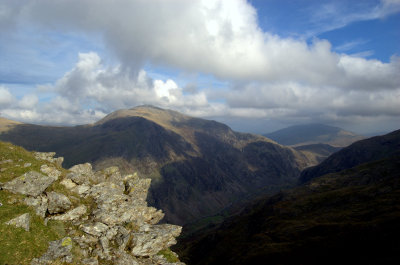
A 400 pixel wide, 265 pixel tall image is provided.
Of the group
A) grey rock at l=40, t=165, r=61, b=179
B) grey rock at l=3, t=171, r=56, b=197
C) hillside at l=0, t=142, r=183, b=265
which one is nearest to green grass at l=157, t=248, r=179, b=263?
hillside at l=0, t=142, r=183, b=265

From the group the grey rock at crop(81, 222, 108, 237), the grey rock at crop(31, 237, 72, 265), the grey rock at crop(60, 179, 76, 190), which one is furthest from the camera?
the grey rock at crop(60, 179, 76, 190)

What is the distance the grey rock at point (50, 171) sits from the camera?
32188mm

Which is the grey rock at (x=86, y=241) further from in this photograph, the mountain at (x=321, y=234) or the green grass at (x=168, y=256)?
the mountain at (x=321, y=234)

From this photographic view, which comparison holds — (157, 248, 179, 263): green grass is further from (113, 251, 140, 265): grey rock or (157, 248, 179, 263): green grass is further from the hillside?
(113, 251, 140, 265): grey rock

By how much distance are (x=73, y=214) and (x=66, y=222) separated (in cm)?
130

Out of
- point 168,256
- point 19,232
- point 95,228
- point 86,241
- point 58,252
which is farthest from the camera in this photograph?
point 168,256

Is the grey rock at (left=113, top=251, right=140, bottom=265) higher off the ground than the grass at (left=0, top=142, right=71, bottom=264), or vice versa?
the grass at (left=0, top=142, right=71, bottom=264)

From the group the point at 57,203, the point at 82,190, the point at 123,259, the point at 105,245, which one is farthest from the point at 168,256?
the point at 57,203

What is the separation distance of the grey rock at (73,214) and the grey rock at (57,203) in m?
0.91

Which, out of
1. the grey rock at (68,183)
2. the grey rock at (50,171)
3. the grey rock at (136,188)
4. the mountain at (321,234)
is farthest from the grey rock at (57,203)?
the mountain at (321,234)

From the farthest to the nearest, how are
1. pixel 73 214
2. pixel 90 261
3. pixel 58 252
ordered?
1. pixel 73 214
2. pixel 90 261
3. pixel 58 252

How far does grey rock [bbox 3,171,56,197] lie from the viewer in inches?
1065

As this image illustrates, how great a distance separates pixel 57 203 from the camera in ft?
92.9

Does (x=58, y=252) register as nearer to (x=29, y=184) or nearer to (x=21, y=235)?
(x=21, y=235)
